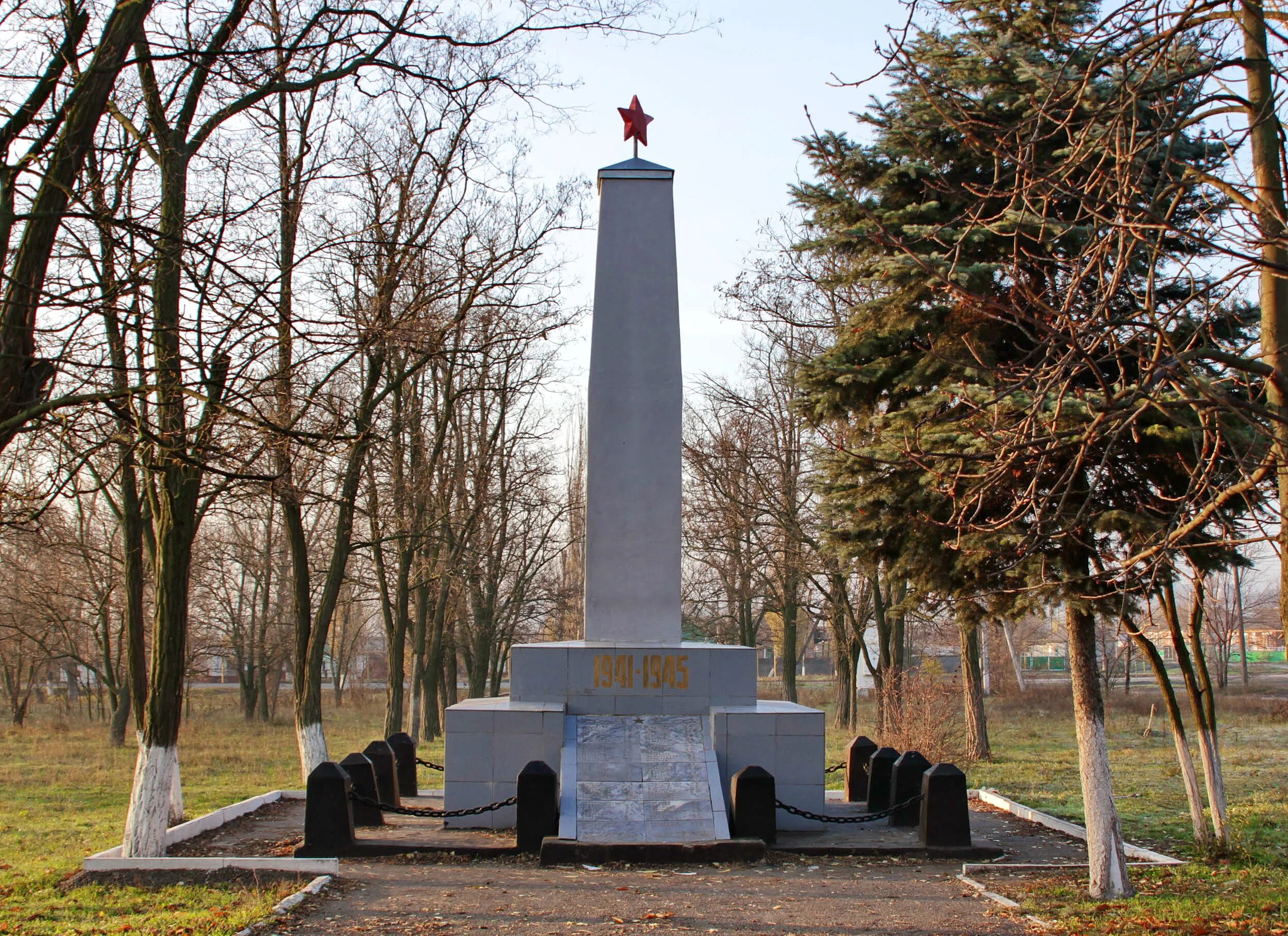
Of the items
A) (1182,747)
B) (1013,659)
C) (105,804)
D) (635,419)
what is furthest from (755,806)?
(1013,659)

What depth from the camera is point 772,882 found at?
790 cm

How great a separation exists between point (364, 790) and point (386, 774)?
90cm

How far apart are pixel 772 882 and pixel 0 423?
19.7 ft

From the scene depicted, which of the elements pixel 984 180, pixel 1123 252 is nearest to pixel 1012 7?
pixel 984 180

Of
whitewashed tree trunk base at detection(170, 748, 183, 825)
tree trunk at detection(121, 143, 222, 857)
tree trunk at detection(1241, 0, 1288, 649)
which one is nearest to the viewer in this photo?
tree trunk at detection(1241, 0, 1288, 649)

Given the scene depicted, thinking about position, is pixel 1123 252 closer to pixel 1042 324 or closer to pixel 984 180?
pixel 1042 324

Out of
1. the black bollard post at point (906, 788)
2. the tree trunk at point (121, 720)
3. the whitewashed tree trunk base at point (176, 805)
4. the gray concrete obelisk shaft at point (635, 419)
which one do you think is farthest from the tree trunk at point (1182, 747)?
the tree trunk at point (121, 720)

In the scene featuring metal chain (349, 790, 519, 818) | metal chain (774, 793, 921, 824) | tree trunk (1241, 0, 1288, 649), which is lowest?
metal chain (774, 793, 921, 824)

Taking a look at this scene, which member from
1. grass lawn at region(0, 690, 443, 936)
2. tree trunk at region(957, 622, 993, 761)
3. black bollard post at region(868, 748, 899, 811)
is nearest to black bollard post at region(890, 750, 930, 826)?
black bollard post at region(868, 748, 899, 811)

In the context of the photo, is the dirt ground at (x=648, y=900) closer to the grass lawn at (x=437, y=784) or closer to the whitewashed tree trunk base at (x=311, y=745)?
the grass lawn at (x=437, y=784)

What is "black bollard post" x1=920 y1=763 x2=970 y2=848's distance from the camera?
29.1 ft

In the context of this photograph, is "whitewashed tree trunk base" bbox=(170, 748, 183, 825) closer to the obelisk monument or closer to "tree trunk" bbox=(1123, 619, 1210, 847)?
the obelisk monument

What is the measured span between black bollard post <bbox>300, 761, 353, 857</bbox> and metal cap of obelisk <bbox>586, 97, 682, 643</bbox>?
372cm

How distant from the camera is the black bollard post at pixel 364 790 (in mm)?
9883
